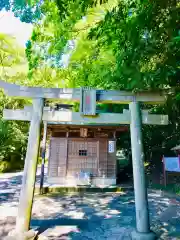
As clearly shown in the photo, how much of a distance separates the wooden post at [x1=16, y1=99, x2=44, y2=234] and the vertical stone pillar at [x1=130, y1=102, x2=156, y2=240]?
226cm

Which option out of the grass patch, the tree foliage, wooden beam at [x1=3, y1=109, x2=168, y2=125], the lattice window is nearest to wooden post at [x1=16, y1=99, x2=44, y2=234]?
wooden beam at [x1=3, y1=109, x2=168, y2=125]

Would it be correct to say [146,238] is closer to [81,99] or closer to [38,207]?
[81,99]

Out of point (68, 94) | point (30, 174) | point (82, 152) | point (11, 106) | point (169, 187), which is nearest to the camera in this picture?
point (30, 174)

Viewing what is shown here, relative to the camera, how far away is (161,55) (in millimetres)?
4723

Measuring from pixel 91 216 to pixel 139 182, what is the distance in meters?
2.49

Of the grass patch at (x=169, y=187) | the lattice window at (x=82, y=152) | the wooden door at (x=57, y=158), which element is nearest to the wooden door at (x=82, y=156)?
the lattice window at (x=82, y=152)

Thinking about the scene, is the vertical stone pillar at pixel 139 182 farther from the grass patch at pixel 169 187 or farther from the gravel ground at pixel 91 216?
the grass patch at pixel 169 187

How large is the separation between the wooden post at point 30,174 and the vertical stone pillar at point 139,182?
7.41 feet

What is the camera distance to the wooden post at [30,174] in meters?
4.52

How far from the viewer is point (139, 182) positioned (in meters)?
4.72

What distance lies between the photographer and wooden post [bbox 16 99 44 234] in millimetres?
4523

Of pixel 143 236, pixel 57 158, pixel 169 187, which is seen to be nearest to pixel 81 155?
pixel 57 158

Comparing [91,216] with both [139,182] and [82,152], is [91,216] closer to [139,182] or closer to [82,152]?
[139,182]

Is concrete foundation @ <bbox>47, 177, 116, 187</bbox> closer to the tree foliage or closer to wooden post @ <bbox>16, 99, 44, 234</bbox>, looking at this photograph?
wooden post @ <bbox>16, 99, 44, 234</bbox>
